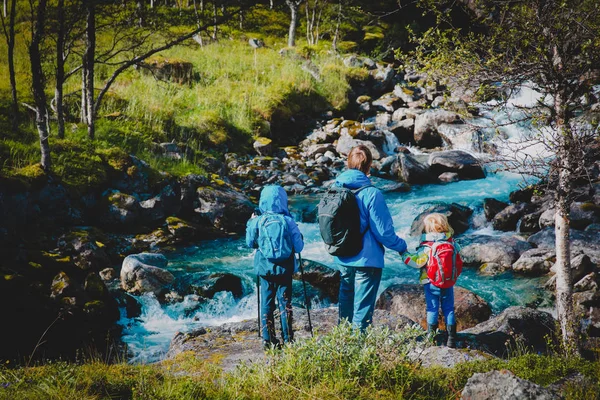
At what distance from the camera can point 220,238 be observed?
11.9m

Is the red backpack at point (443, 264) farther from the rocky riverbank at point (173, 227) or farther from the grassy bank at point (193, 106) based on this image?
the grassy bank at point (193, 106)

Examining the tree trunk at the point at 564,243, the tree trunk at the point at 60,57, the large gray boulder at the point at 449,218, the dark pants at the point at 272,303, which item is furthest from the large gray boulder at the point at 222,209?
the tree trunk at the point at 564,243

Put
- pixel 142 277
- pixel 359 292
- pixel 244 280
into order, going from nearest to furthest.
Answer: pixel 359 292
pixel 142 277
pixel 244 280

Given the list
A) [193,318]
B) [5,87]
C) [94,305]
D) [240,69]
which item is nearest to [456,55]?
[193,318]

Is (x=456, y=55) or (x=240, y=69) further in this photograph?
(x=240, y=69)

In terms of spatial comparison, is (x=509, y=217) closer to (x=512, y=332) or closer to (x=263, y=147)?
(x=512, y=332)

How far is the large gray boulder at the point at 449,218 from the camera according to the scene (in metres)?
12.0

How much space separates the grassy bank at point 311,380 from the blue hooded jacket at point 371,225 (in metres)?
0.90

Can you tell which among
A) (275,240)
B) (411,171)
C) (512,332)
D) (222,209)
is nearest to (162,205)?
(222,209)

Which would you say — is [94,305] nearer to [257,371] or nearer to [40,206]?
[40,206]

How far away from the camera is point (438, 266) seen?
5.28 m

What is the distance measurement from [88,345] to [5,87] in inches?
495

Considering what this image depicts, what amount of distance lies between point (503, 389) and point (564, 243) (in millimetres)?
2796

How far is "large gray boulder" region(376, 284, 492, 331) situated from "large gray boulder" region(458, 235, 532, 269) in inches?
109
